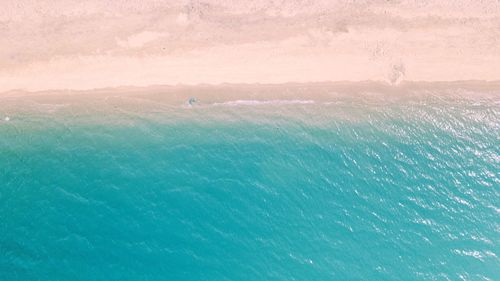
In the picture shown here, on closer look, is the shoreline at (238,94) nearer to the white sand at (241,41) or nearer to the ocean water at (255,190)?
the ocean water at (255,190)

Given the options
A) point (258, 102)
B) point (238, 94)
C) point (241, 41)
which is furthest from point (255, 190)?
point (241, 41)

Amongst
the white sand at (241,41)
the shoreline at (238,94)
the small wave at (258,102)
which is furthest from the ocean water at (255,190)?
the white sand at (241,41)

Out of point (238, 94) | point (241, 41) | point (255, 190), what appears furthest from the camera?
point (238, 94)

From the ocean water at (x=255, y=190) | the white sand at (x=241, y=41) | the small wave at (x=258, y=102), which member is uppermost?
the white sand at (x=241, y=41)

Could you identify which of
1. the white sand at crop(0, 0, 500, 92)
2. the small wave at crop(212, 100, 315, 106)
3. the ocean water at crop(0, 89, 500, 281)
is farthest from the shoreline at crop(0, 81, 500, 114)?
the white sand at crop(0, 0, 500, 92)

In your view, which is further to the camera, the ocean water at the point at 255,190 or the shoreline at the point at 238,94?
the shoreline at the point at 238,94

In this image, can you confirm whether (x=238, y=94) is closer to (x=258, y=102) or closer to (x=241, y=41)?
(x=258, y=102)

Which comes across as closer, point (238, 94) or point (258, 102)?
point (258, 102)
